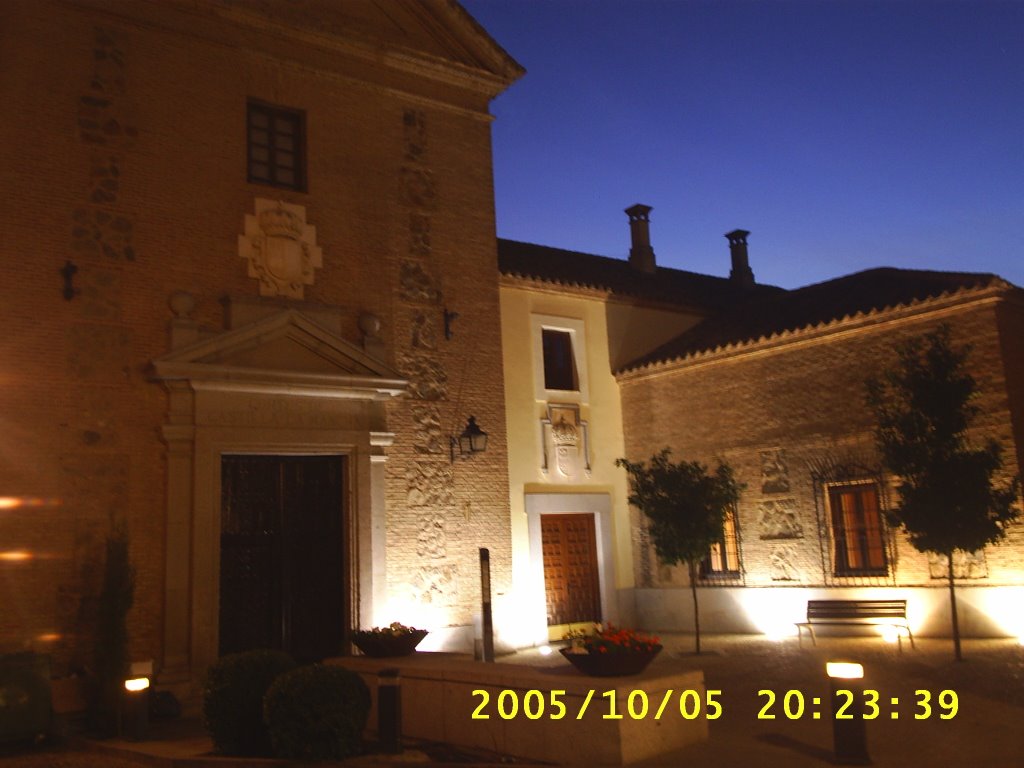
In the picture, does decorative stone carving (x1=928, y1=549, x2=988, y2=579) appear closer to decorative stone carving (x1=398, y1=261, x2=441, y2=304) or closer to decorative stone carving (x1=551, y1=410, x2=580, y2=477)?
decorative stone carving (x1=551, y1=410, x2=580, y2=477)

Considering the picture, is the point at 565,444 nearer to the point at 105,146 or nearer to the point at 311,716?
the point at 105,146

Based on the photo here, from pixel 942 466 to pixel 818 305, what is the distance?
18.3ft

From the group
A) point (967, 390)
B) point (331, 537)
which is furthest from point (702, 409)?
point (331, 537)

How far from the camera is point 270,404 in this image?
11.1 metres

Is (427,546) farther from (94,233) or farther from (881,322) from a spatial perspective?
(881,322)

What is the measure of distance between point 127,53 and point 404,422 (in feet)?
18.9

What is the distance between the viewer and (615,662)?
6770mm

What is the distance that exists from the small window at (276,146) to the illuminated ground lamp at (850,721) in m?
9.15

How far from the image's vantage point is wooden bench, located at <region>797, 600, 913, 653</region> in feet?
41.9

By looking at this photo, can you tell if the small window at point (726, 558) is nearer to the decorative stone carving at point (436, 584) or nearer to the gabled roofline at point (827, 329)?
the gabled roofline at point (827, 329)

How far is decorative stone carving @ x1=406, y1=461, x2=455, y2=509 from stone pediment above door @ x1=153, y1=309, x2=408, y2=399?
1.15 m

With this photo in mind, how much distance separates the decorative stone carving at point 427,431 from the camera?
12.4m

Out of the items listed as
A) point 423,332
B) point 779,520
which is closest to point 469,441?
point 423,332

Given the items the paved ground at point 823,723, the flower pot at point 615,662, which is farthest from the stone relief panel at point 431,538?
Answer: the flower pot at point 615,662
